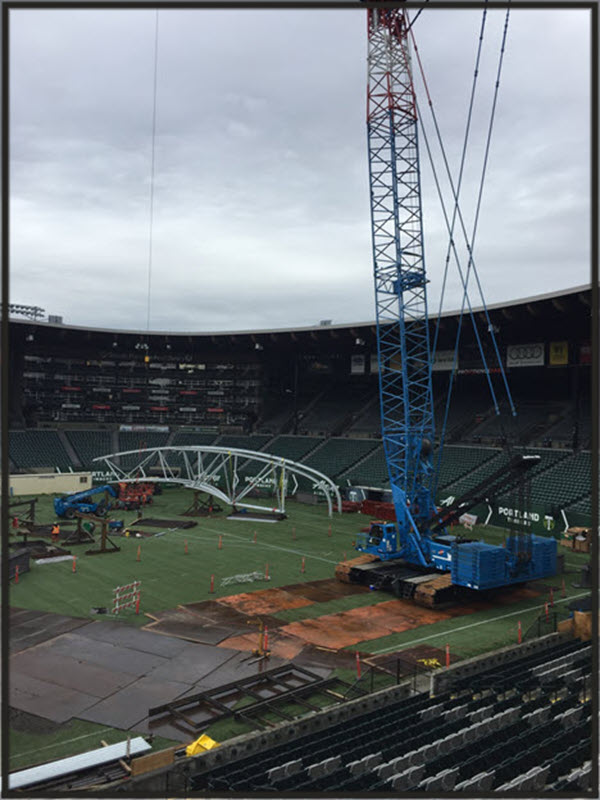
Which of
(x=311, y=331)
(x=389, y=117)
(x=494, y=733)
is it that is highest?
(x=389, y=117)

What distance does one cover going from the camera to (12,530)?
4028 centimetres

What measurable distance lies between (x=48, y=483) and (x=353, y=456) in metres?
29.7

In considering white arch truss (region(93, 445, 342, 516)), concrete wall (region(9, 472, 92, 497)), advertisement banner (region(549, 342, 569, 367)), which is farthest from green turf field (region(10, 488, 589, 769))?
advertisement banner (region(549, 342, 569, 367))

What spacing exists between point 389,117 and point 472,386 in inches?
1565

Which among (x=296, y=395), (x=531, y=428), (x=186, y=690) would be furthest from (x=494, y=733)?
(x=296, y=395)

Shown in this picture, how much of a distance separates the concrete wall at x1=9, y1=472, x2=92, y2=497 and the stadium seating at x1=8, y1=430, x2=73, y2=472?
23.8ft

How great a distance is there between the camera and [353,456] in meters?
64.2

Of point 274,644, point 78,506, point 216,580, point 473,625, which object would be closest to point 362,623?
point 274,644

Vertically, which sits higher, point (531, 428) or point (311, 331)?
point (311, 331)

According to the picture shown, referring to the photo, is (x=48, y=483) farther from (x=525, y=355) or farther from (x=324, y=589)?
(x=525, y=355)

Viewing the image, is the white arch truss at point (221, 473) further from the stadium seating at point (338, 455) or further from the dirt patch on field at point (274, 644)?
the dirt patch on field at point (274, 644)

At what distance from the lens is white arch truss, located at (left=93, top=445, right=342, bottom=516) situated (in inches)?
1949

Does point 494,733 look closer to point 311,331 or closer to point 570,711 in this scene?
point 570,711

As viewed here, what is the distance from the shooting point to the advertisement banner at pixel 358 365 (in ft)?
244
